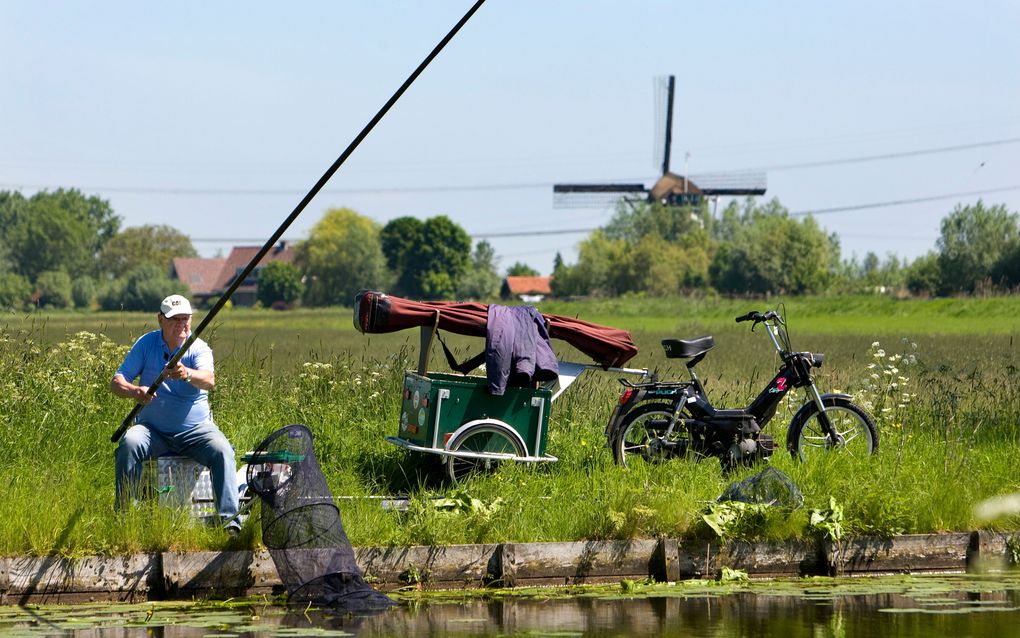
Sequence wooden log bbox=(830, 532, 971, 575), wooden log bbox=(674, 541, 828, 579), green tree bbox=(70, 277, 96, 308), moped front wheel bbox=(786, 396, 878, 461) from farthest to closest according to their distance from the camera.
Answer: green tree bbox=(70, 277, 96, 308) < moped front wheel bbox=(786, 396, 878, 461) < wooden log bbox=(830, 532, 971, 575) < wooden log bbox=(674, 541, 828, 579)

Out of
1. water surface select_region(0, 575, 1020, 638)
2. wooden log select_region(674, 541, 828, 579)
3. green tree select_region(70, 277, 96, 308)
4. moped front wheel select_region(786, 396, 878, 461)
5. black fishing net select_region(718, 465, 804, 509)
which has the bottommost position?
water surface select_region(0, 575, 1020, 638)

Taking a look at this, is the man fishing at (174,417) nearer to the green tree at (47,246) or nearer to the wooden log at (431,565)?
the wooden log at (431,565)

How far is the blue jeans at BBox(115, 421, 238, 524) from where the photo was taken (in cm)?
882

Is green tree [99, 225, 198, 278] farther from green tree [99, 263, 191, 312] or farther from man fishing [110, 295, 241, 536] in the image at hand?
man fishing [110, 295, 241, 536]

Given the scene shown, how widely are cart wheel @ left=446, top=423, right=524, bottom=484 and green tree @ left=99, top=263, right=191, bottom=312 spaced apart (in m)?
112

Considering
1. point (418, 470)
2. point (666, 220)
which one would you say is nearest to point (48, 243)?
point (666, 220)

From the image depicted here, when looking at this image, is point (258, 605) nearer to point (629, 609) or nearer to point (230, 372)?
point (629, 609)

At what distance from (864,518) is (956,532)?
69cm

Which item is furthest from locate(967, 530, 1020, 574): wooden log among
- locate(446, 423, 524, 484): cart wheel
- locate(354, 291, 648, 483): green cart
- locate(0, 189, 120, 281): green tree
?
locate(0, 189, 120, 281): green tree

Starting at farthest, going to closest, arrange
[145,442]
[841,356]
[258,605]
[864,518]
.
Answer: [841,356] < [864,518] < [145,442] < [258,605]

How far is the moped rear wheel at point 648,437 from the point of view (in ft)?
35.4

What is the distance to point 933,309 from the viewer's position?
5103 centimetres

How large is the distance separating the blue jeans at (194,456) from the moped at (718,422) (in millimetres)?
3224

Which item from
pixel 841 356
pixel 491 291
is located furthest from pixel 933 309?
pixel 491 291
